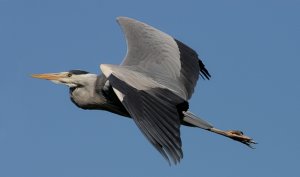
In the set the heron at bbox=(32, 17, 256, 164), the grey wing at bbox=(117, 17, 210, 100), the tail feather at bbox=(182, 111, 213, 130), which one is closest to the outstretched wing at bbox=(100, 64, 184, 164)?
the heron at bbox=(32, 17, 256, 164)

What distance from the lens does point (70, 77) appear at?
10438 millimetres

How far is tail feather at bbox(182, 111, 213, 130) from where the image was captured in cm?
1007

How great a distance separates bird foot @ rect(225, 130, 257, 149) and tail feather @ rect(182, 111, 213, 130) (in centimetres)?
72

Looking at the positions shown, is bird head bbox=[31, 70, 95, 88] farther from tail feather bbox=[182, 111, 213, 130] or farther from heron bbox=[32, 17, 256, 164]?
tail feather bbox=[182, 111, 213, 130]

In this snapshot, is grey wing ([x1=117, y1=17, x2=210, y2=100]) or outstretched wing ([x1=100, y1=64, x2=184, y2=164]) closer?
outstretched wing ([x1=100, y1=64, x2=184, y2=164])

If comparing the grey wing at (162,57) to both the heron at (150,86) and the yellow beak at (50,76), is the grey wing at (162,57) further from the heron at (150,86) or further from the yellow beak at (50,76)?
the yellow beak at (50,76)

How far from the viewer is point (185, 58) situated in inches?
432

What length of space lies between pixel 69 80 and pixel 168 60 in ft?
4.20

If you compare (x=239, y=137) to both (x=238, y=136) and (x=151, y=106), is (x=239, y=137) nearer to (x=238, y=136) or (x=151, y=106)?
(x=238, y=136)

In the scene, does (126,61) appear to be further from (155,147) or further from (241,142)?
(155,147)

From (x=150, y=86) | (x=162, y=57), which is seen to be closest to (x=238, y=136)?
(x=162, y=57)

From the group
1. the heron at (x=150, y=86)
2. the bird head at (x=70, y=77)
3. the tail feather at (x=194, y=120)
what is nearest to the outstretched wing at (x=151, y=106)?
the heron at (x=150, y=86)

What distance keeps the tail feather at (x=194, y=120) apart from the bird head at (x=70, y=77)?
1.26 metres

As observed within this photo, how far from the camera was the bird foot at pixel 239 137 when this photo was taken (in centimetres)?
1086
